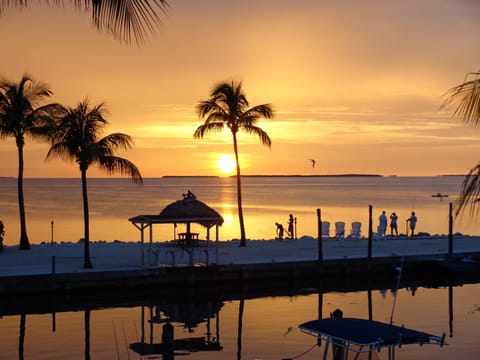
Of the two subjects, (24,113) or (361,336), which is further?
(24,113)

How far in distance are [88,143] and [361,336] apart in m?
20.3

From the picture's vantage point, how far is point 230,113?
40.6m

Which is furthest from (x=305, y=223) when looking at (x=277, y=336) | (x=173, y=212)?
(x=277, y=336)

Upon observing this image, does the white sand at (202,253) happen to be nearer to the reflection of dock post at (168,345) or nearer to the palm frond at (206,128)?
the palm frond at (206,128)

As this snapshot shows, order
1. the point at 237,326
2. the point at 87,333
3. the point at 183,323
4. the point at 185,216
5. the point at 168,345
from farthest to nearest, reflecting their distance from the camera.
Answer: the point at 185,216 < the point at 183,323 < the point at 237,326 < the point at 87,333 < the point at 168,345

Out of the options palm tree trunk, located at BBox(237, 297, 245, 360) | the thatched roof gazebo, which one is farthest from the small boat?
the thatched roof gazebo

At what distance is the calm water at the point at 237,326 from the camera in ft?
78.3

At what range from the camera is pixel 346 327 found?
15.5 meters

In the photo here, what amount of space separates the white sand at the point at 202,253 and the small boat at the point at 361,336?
1775 cm

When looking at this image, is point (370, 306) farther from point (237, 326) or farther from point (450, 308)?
point (237, 326)

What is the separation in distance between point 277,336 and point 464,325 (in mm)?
7556

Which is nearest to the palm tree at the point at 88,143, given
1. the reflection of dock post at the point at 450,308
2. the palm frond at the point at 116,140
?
the palm frond at the point at 116,140

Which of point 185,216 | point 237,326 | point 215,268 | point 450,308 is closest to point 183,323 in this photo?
point 237,326

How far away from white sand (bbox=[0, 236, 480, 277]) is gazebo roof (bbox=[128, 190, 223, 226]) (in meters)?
1.37
